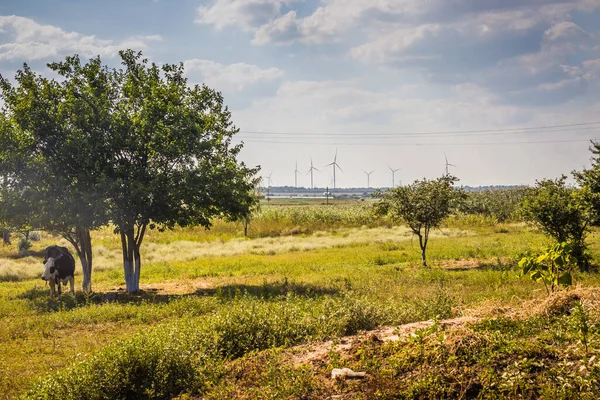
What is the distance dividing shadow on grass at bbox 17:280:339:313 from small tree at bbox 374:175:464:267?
1012 cm

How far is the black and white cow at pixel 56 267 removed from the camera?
20266mm

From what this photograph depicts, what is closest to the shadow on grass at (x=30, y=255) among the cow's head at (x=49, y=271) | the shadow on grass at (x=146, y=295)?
the shadow on grass at (x=146, y=295)

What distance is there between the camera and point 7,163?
19938mm

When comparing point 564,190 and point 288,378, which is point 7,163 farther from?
point 564,190

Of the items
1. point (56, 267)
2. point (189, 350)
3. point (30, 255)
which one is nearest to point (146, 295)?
point (56, 267)

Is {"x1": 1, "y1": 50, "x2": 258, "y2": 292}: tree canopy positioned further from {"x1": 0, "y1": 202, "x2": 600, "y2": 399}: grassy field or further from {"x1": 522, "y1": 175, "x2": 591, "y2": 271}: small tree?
{"x1": 522, "y1": 175, "x2": 591, "y2": 271}: small tree

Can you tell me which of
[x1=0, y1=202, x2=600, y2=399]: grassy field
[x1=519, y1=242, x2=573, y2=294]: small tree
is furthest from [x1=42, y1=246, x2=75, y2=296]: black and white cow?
[x1=519, y1=242, x2=573, y2=294]: small tree

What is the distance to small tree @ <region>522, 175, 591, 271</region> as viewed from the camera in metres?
24.3

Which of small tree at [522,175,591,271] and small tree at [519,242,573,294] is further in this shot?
small tree at [522,175,591,271]

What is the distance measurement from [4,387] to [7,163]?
1280 cm

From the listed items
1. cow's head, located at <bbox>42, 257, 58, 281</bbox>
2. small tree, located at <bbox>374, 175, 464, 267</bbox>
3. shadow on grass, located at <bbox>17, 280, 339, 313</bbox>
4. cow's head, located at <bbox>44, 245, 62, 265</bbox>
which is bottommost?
shadow on grass, located at <bbox>17, 280, 339, 313</bbox>

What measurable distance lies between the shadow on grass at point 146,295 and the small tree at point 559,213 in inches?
493

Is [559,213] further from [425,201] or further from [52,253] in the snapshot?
[52,253]

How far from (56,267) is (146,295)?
153 inches
